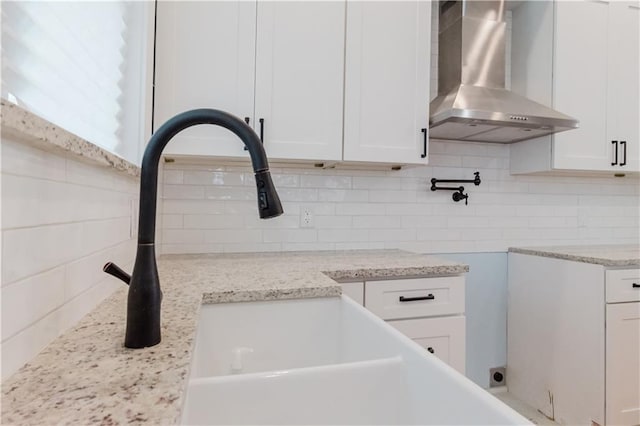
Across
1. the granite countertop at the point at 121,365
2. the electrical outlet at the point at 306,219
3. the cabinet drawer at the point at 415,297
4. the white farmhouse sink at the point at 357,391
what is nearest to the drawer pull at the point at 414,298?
the cabinet drawer at the point at 415,297

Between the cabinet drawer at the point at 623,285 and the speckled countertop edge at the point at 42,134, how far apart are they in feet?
7.49

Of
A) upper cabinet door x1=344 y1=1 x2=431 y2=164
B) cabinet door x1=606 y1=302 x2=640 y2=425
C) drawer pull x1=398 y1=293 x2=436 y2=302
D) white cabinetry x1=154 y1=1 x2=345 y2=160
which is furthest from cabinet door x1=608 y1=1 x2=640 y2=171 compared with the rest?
white cabinetry x1=154 y1=1 x2=345 y2=160

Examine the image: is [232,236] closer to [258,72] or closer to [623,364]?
[258,72]

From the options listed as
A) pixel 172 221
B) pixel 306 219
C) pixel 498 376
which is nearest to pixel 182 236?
pixel 172 221

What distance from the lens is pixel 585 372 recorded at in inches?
72.9

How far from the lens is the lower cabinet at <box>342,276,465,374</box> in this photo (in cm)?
151

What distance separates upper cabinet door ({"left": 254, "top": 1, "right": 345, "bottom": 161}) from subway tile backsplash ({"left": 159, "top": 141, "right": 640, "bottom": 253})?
348 millimetres

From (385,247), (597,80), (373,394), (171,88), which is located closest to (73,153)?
→ (373,394)

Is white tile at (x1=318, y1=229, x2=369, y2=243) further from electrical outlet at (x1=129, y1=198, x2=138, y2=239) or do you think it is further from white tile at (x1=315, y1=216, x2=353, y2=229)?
electrical outlet at (x1=129, y1=198, x2=138, y2=239)

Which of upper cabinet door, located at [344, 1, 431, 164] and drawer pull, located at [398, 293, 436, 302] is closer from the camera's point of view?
drawer pull, located at [398, 293, 436, 302]

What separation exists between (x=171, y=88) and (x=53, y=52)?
0.86m

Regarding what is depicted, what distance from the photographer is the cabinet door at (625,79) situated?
219 cm

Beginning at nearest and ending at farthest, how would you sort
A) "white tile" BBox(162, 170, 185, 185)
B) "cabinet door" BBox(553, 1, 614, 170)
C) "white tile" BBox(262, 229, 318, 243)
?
"white tile" BBox(162, 170, 185, 185) → "white tile" BBox(262, 229, 318, 243) → "cabinet door" BBox(553, 1, 614, 170)

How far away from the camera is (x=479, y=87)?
2.02m
